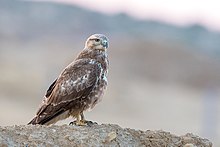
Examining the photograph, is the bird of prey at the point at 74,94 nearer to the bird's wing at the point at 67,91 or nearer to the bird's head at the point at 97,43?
the bird's wing at the point at 67,91

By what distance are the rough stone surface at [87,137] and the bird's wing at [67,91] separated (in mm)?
1126

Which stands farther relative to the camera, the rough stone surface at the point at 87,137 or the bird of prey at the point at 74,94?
the bird of prey at the point at 74,94

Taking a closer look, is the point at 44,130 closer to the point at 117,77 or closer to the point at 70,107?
the point at 70,107

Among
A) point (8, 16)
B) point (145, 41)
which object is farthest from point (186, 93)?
point (8, 16)

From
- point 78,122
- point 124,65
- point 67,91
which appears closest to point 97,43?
point 67,91

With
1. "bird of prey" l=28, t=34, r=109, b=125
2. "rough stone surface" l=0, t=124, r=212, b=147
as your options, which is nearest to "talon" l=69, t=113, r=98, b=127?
"bird of prey" l=28, t=34, r=109, b=125

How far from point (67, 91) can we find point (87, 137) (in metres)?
1.69

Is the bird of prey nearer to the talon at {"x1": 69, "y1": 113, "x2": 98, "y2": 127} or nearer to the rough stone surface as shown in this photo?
the talon at {"x1": 69, "y1": 113, "x2": 98, "y2": 127}

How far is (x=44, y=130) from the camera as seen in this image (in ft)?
37.0

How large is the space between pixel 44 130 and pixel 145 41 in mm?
62526

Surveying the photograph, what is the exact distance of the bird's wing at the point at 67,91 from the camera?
41.9ft

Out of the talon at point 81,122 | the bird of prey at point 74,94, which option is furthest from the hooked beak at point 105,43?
the talon at point 81,122

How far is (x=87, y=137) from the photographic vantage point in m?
11.3

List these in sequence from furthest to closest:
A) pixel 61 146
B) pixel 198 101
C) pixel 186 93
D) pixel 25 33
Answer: pixel 25 33
pixel 186 93
pixel 198 101
pixel 61 146
